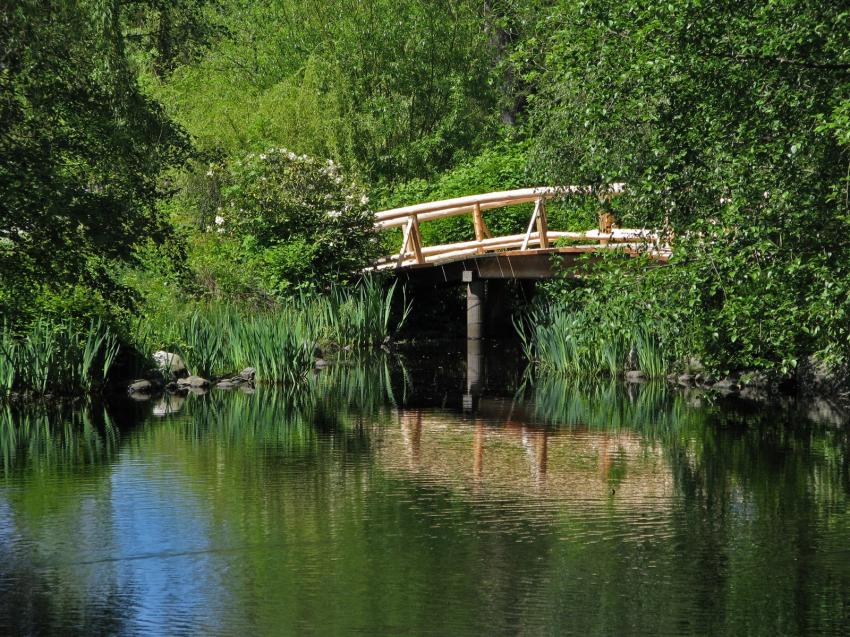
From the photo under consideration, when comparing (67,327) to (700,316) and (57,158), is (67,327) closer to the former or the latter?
(57,158)

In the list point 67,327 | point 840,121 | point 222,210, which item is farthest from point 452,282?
point 840,121

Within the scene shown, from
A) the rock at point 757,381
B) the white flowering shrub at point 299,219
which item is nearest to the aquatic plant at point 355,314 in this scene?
the white flowering shrub at point 299,219

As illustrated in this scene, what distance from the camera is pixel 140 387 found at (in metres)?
16.5

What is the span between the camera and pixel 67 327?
619 inches

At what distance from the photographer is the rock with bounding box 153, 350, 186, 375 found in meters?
17.1

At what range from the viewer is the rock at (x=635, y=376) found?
57.7ft

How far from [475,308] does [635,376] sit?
20.1 feet

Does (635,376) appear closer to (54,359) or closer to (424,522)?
(54,359)

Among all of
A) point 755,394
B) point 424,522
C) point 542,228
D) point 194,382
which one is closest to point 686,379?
point 755,394

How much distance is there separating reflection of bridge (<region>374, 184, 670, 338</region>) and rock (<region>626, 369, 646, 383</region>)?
9.45ft

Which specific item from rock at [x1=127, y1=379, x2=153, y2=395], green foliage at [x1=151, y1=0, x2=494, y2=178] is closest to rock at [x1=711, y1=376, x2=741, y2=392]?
rock at [x1=127, y1=379, x2=153, y2=395]

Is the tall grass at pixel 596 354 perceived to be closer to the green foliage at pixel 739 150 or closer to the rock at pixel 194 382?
the rock at pixel 194 382

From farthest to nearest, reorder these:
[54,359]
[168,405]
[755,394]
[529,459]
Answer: [755,394] → [54,359] → [168,405] → [529,459]

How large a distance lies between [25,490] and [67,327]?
6017 mm
